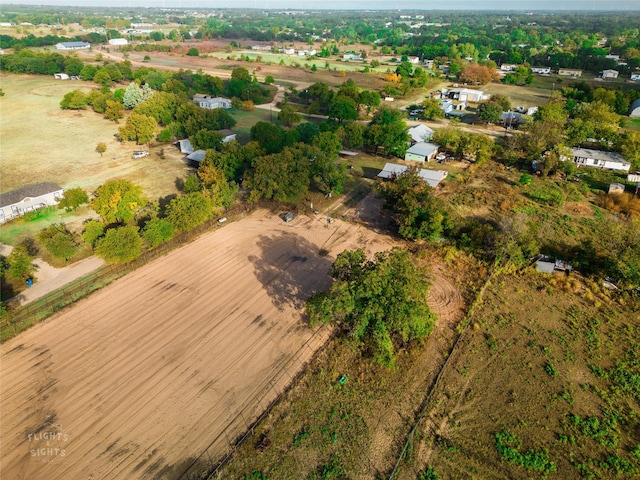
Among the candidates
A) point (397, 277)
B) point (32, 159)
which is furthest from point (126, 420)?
point (32, 159)

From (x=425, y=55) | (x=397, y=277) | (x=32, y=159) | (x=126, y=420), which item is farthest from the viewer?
(x=425, y=55)

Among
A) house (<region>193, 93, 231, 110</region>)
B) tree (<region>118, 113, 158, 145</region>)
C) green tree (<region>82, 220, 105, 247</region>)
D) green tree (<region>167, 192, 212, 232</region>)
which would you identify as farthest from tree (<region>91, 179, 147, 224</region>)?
house (<region>193, 93, 231, 110</region>)

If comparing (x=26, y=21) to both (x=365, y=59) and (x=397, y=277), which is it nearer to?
(x=365, y=59)

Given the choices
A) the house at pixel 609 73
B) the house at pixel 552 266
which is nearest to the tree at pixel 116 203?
the house at pixel 552 266

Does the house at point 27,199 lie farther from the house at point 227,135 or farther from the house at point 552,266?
the house at point 552,266

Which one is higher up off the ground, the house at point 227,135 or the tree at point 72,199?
the house at point 227,135
